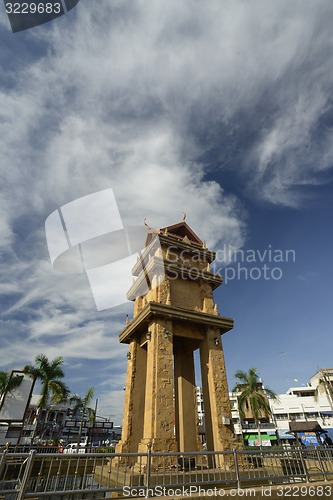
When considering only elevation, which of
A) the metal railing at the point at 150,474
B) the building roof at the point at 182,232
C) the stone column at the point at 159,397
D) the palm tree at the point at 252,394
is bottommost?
the metal railing at the point at 150,474

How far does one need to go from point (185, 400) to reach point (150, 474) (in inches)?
295

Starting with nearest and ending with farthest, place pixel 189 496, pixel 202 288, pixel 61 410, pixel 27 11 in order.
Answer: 1. pixel 189 496
2. pixel 27 11
3. pixel 202 288
4. pixel 61 410

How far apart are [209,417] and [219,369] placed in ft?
6.91

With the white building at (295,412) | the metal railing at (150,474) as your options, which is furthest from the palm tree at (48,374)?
the white building at (295,412)

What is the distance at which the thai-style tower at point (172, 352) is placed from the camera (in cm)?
1104

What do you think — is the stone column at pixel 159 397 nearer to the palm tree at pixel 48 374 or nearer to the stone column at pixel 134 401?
the stone column at pixel 134 401

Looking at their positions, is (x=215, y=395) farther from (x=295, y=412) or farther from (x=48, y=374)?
(x=295, y=412)

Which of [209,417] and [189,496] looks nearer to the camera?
[189,496]

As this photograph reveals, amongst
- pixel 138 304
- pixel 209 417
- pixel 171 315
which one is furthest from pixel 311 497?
pixel 138 304

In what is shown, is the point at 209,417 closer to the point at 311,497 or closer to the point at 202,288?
the point at 311,497

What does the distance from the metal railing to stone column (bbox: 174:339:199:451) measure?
199 cm

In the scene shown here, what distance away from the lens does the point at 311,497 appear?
23.5 ft

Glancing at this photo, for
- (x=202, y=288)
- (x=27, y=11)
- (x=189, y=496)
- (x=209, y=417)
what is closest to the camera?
(x=189, y=496)

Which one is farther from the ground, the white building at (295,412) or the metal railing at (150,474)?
the white building at (295,412)
